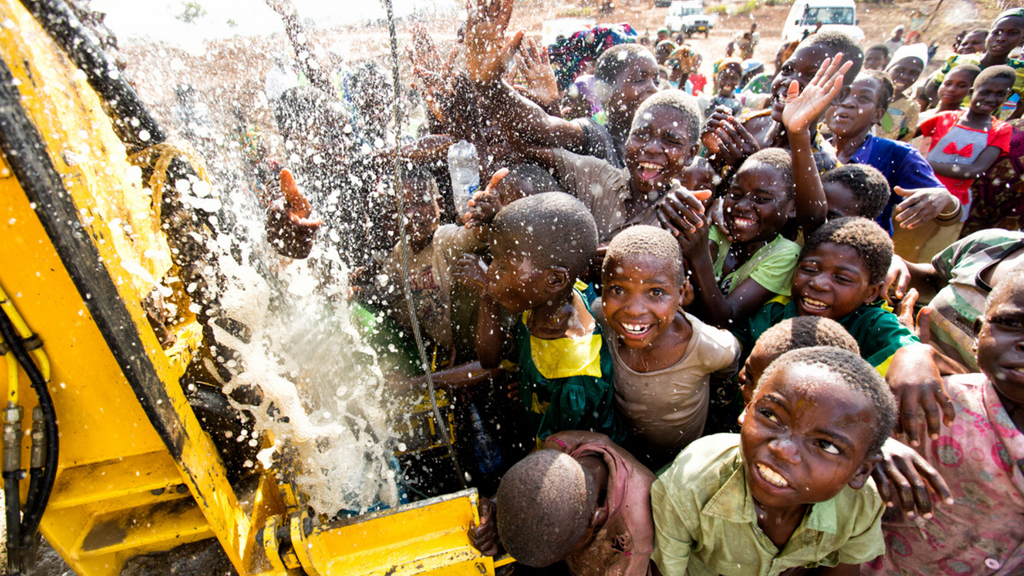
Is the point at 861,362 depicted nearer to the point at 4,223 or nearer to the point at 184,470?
the point at 184,470

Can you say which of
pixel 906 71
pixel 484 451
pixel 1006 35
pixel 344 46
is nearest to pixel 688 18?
pixel 906 71

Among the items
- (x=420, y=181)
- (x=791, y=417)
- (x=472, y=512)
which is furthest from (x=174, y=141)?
(x=791, y=417)

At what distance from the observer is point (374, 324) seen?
2.74m

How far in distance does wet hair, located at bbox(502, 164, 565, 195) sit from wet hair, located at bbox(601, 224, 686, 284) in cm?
78

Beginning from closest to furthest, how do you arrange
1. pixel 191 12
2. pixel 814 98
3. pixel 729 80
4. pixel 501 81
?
pixel 814 98 < pixel 501 81 < pixel 191 12 < pixel 729 80

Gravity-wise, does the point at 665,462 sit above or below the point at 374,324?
below

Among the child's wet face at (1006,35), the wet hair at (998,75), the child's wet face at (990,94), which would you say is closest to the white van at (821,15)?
the child's wet face at (1006,35)

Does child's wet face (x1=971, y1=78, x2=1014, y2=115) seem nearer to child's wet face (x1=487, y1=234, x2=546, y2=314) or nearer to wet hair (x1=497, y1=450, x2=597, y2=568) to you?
child's wet face (x1=487, y1=234, x2=546, y2=314)

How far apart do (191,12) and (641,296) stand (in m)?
6.18

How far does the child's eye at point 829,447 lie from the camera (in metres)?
1.29

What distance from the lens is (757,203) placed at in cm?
234

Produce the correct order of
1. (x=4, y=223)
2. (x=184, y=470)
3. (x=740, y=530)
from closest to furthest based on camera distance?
(x=4, y=223) → (x=184, y=470) → (x=740, y=530)

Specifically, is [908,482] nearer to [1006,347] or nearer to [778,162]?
[1006,347]

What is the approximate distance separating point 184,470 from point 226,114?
264 inches
